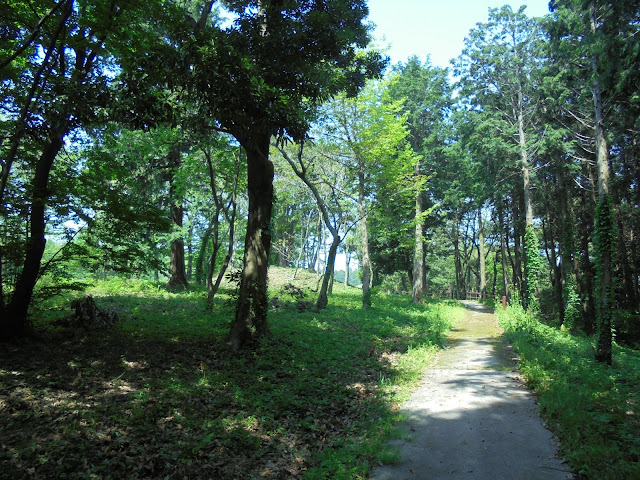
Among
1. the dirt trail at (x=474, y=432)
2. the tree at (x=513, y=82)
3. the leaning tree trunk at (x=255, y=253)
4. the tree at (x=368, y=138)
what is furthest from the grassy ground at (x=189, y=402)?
the tree at (x=513, y=82)

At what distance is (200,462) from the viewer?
4.41 m

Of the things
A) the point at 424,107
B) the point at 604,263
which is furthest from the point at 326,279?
the point at 424,107

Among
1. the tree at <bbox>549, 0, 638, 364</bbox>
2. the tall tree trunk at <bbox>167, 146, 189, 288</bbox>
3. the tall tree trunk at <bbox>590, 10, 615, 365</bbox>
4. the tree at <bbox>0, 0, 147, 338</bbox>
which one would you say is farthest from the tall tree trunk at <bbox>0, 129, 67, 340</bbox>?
the tall tree trunk at <bbox>590, 10, 615, 365</bbox>

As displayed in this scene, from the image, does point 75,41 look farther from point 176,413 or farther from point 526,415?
point 526,415

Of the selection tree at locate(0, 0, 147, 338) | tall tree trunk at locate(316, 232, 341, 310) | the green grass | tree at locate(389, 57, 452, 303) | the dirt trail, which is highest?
tree at locate(389, 57, 452, 303)

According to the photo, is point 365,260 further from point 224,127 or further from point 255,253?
point 224,127

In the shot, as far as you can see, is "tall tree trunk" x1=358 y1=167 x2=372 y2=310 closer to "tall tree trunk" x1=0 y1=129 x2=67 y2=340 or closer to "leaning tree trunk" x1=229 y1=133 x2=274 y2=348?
"leaning tree trunk" x1=229 y1=133 x2=274 y2=348

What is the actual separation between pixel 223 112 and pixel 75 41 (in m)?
3.11

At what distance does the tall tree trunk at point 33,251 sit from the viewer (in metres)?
6.64

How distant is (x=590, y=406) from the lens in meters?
5.62

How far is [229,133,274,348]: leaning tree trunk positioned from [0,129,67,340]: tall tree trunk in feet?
12.3

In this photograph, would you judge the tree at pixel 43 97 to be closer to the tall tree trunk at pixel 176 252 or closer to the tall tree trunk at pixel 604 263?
the tall tree trunk at pixel 176 252

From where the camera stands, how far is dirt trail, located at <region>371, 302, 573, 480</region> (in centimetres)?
427

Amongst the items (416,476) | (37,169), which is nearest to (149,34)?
(37,169)
